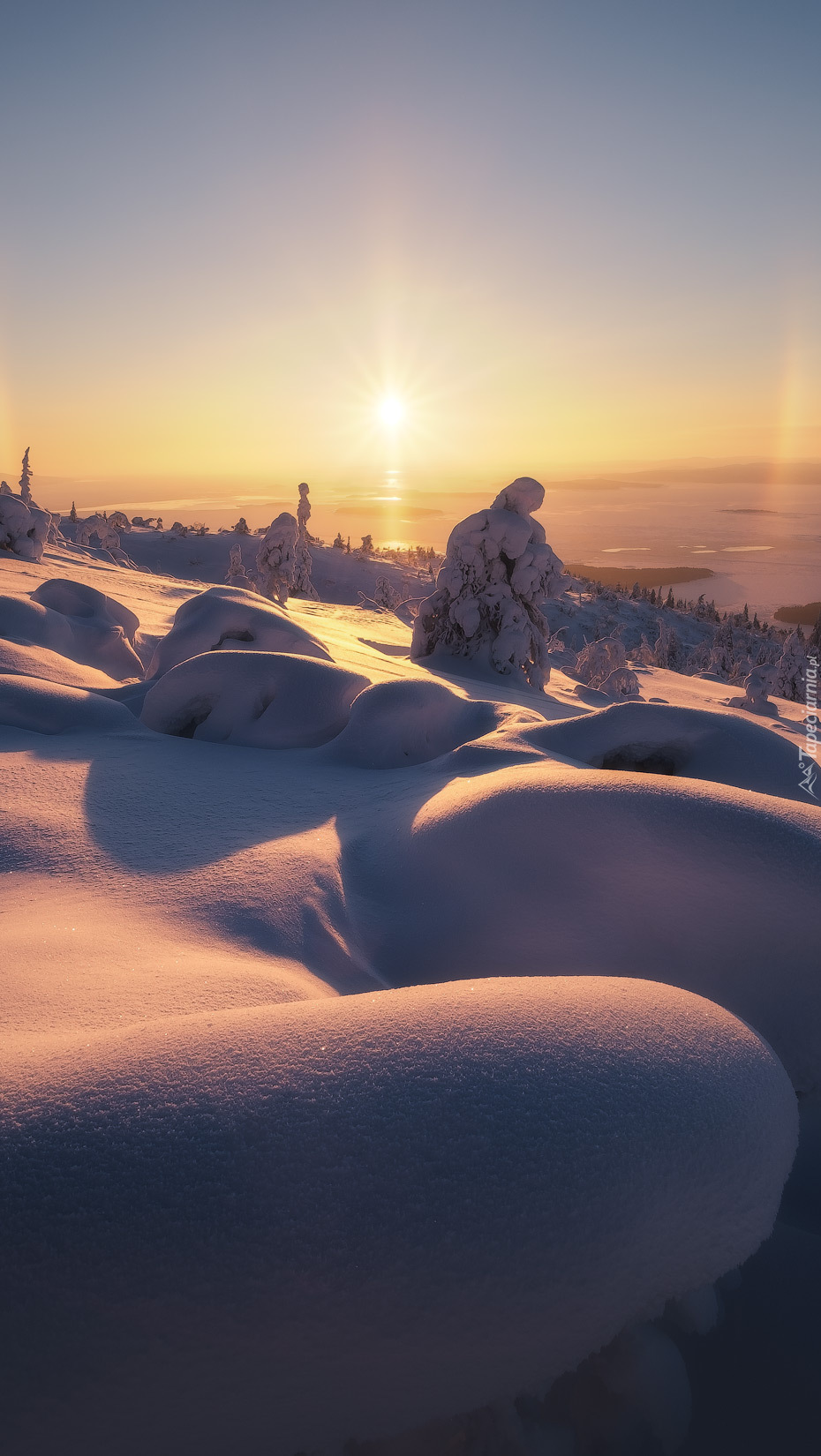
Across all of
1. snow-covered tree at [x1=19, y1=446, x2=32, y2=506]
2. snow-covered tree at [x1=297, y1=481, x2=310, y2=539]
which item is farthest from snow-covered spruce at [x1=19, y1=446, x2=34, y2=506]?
snow-covered tree at [x1=297, y1=481, x2=310, y2=539]

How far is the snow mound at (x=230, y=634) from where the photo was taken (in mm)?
7418

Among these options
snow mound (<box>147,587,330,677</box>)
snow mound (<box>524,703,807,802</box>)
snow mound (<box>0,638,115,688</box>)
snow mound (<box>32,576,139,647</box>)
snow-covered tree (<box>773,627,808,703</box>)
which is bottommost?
snow-covered tree (<box>773,627,808,703</box>)

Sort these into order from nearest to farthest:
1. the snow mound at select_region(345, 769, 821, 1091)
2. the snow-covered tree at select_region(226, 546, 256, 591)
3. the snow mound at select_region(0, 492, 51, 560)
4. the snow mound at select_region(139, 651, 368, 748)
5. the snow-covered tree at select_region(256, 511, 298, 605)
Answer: the snow mound at select_region(345, 769, 821, 1091)
the snow mound at select_region(139, 651, 368, 748)
the snow mound at select_region(0, 492, 51, 560)
the snow-covered tree at select_region(256, 511, 298, 605)
the snow-covered tree at select_region(226, 546, 256, 591)

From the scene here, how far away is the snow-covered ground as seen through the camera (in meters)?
1.21

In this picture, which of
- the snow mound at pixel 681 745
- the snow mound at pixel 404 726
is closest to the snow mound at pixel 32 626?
the snow mound at pixel 404 726

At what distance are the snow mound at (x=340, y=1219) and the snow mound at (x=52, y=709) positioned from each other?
4098 mm

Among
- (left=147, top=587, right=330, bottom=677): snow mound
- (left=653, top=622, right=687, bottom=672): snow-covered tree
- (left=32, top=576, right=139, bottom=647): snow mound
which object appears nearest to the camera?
(left=147, top=587, right=330, bottom=677): snow mound

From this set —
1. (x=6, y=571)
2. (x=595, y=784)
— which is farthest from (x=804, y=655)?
(x=595, y=784)

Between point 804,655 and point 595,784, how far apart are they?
39.0 metres

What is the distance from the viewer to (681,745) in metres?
4.55

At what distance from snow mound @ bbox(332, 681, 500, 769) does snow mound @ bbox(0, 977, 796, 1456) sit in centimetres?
351

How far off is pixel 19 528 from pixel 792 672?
108 feet

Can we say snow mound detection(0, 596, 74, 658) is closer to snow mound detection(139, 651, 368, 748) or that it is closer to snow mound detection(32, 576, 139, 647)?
snow mound detection(32, 576, 139, 647)

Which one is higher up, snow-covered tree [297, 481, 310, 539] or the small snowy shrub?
snow-covered tree [297, 481, 310, 539]
